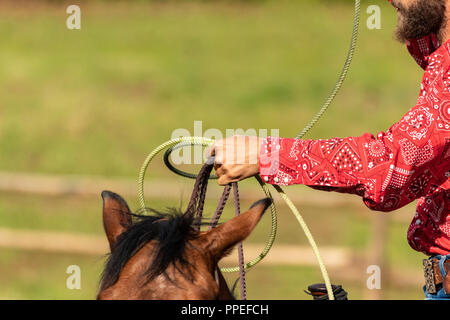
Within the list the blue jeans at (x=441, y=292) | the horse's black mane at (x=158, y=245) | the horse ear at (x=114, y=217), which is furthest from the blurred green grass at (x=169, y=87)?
the horse's black mane at (x=158, y=245)

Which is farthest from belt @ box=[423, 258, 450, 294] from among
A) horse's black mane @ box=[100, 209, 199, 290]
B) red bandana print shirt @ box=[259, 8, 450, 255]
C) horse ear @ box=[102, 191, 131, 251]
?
horse ear @ box=[102, 191, 131, 251]

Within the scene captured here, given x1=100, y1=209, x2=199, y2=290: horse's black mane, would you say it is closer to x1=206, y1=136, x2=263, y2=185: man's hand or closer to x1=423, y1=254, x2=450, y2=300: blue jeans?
x1=206, y1=136, x2=263, y2=185: man's hand

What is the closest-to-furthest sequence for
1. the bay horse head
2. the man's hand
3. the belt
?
the bay horse head < the man's hand < the belt

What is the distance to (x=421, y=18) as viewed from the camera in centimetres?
263

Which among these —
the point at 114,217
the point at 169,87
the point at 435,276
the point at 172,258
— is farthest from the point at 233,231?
the point at 169,87

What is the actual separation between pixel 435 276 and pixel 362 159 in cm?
70

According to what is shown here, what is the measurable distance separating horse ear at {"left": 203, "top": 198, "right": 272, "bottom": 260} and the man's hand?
212 millimetres

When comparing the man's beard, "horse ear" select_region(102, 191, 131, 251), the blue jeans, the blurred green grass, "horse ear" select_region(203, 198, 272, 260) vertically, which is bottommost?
the blue jeans

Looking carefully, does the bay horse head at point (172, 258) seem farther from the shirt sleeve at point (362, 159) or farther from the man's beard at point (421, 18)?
the man's beard at point (421, 18)

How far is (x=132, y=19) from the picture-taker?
21656mm

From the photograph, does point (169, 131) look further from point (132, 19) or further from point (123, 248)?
point (123, 248)

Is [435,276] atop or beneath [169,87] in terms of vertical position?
beneath

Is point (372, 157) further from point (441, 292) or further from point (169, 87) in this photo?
point (169, 87)

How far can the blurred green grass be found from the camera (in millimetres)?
11297
